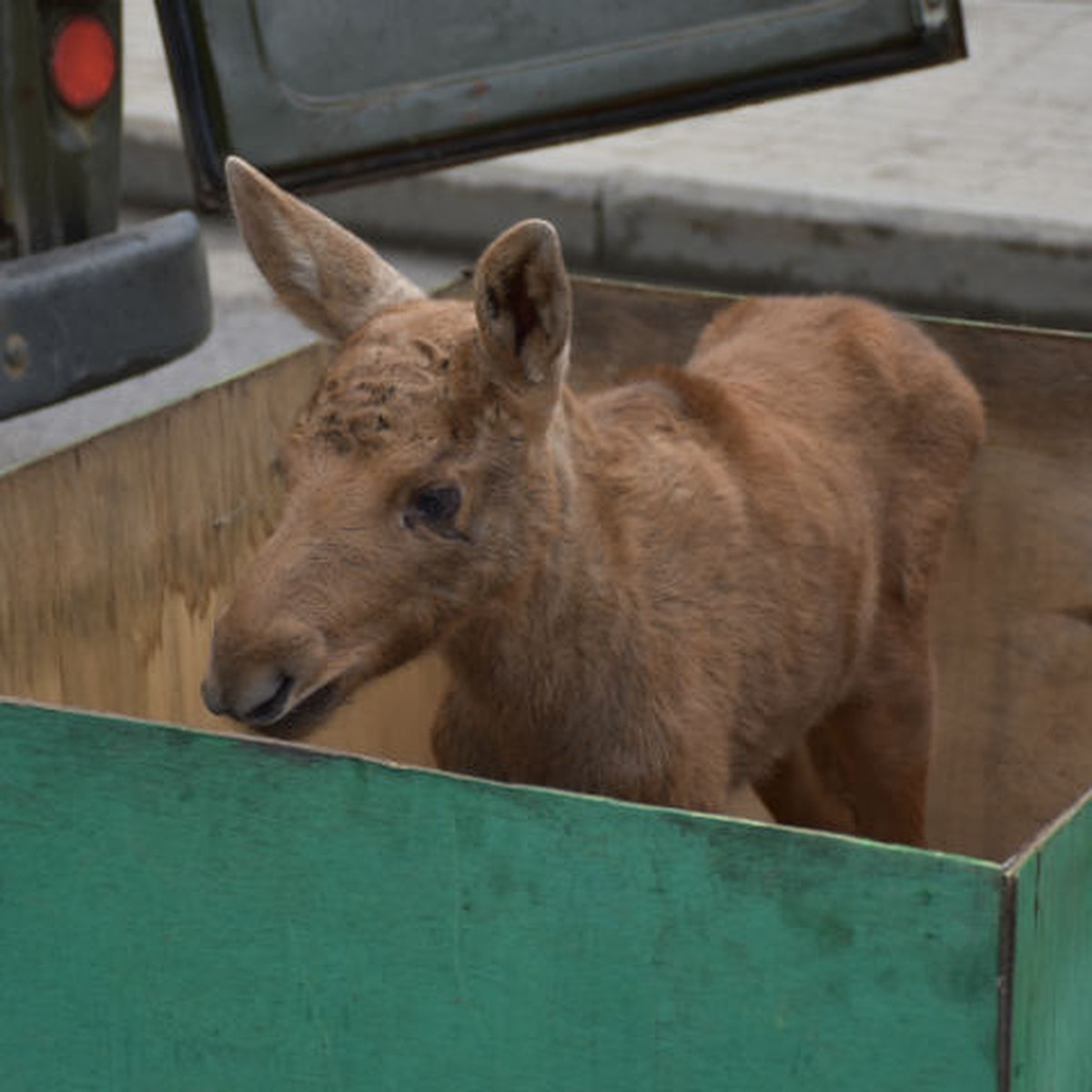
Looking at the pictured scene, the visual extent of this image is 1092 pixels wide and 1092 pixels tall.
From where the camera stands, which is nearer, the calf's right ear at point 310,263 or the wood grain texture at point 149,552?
the calf's right ear at point 310,263

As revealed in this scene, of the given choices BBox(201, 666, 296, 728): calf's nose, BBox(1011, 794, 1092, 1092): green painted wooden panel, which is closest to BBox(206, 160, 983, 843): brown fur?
BBox(201, 666, 296, 728): calf's nose

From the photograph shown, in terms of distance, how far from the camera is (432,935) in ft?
9.59

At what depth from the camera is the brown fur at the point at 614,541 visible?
3.40 meters

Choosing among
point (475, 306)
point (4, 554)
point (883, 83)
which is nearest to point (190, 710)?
point (4, 554)

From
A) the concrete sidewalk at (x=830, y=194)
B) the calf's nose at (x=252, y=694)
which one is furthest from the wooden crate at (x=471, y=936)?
the concrete sidewalk at (x=830, y=194)

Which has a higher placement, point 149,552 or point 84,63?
point 84,63

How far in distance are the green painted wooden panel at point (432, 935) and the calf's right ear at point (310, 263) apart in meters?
1.05

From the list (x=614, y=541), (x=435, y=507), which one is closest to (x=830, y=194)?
(x=614, y=541)

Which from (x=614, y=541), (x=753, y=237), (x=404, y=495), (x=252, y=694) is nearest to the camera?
(x=252, y=694)

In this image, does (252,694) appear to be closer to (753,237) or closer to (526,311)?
(526,311)

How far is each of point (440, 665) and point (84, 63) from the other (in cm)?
147

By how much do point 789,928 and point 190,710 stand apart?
2113 millimetres

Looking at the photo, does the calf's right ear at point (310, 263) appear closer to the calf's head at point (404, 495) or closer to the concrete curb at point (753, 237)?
the calf's head at point (404, 495)

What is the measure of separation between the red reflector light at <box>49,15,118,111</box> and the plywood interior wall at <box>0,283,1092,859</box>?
0.76 meters
